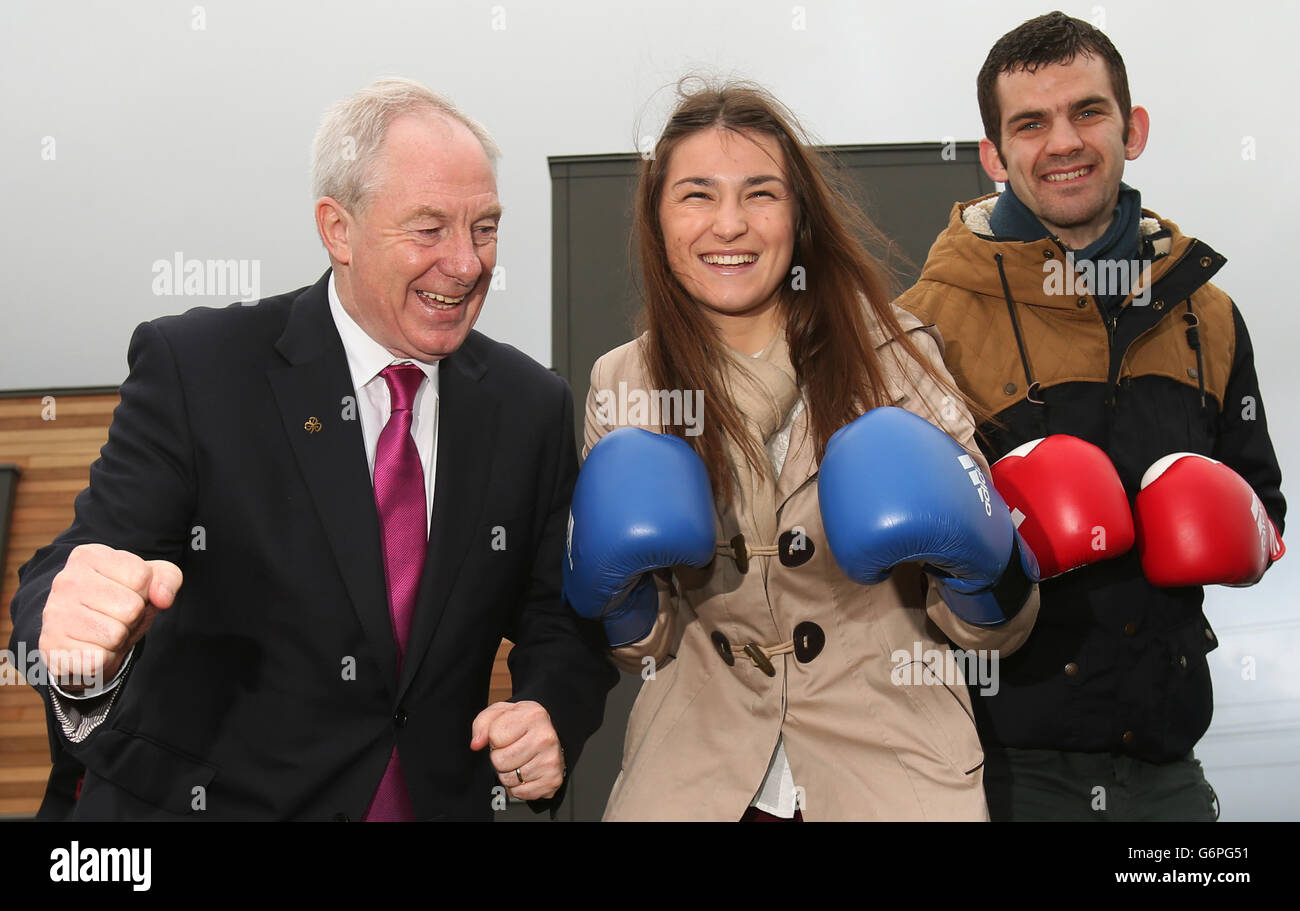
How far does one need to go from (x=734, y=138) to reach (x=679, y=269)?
0.79 feet

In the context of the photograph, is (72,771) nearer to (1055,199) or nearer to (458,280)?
(458,280)

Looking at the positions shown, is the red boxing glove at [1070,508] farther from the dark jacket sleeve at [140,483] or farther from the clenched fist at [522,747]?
the dark jacket sleeve at [140,483]

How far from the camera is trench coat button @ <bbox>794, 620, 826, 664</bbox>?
167 centimetres

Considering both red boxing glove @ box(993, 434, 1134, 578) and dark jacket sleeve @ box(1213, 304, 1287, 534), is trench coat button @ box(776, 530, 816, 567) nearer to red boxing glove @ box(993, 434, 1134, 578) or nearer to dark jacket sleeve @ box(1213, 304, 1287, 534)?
red boxing glove @ box(993, 434, 1134, 578)

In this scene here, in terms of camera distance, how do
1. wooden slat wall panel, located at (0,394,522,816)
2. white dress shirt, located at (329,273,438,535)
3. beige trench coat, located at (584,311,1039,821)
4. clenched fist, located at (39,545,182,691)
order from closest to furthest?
clenched fist, located at (39,545,182,691) < beige trench coat, located at (584,311,1039,821) < white dress shirt, located at (329,273,438,535) < wooden slat wall panel, located at (0,394,522,816)

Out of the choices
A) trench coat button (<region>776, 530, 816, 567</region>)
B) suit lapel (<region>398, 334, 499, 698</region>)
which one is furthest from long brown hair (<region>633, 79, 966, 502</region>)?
suit lapel (<region>398, 334, 499, 698</region>)

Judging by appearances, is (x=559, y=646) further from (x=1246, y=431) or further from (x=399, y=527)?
(x=1246, y=431)

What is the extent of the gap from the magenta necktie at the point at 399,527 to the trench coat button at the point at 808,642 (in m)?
0.62

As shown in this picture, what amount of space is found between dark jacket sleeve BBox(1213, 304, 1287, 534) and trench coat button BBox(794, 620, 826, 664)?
3.33ft

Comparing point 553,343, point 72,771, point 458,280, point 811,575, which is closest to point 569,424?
point 458,280

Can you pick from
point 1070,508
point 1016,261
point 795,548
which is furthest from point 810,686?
point 1016,261

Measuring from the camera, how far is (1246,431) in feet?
6.92
